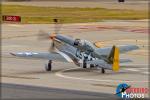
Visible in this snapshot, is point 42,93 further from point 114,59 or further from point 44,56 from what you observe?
point 44,56

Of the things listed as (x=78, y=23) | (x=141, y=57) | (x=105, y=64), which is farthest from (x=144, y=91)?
(x=78, y=23)

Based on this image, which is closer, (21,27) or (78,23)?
(21,27)

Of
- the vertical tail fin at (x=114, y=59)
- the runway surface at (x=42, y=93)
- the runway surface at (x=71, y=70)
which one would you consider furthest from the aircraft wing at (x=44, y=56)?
the runway surface at (x=42, y=93)

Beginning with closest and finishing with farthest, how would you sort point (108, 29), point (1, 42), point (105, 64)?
1. point (105, 64)
2. point (1, 42)
3. point (108, 29)

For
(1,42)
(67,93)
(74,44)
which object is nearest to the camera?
(67,93)

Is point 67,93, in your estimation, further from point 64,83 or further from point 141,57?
point 141,57

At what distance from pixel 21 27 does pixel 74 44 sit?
2932 cm

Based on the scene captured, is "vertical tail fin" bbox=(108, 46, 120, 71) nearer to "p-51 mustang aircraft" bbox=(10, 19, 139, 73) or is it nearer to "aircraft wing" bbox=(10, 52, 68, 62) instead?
"p-51 mustang aircraft" bbox=(10, 19, 139, 73)

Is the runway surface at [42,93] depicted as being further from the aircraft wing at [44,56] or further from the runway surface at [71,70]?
the aircraft wing at [44,56]

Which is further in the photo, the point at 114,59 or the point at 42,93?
the point at 114,59

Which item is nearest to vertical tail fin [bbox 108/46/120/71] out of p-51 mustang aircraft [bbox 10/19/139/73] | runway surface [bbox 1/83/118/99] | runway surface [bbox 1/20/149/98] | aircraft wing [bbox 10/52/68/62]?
p-51 mustang aircraft [bbox 10/19/139/73]

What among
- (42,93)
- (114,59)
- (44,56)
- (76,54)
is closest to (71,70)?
(76,54)

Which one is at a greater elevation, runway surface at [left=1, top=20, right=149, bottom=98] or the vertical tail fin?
the vertical tail fin

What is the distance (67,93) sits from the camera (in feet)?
65.2
